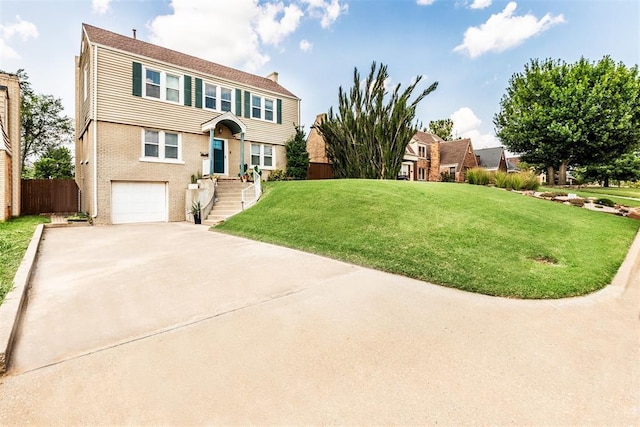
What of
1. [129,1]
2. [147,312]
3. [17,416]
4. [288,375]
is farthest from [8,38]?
[288,375]

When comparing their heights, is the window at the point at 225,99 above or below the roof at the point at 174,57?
below

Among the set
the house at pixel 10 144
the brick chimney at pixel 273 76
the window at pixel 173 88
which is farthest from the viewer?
the brick chimney at pixel 273 76

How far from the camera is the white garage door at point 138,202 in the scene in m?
13.2

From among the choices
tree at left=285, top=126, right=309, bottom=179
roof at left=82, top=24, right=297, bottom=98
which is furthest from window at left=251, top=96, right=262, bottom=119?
tree at left=285, top=126, right=309, bottom=179

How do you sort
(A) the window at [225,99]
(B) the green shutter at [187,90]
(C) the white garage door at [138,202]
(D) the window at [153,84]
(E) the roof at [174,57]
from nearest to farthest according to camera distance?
(C) the white garage door at [138,202] < (E) the roof at [174,57] < (D) the window at [153,84] < (B) the green shutter at [187,90] < (A) the window at [225,99]

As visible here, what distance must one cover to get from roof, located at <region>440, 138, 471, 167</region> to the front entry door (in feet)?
93.6

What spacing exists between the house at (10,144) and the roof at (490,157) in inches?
1752

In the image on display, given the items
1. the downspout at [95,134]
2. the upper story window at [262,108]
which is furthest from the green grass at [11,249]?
the upper story window at [262,108]

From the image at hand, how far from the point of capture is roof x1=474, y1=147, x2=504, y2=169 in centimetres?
3956

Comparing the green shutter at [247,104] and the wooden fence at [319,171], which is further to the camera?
the wooden fence at [319,171]

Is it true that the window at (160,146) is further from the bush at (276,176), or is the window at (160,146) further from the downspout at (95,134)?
the bush at (276,176)

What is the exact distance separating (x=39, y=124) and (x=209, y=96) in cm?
2211

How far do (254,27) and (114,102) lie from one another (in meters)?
7.52

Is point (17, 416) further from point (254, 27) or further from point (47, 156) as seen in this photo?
point (47, 156)
